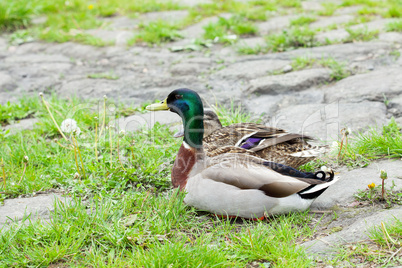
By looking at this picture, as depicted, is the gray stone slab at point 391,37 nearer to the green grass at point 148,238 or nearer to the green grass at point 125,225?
the green grass at point 125,225

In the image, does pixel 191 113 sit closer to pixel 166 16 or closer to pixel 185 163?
pixel 185 163

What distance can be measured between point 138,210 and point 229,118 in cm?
162

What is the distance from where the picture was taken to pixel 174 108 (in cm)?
326

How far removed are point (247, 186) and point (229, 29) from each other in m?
4.22

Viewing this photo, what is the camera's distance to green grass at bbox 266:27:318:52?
5809 millimetres

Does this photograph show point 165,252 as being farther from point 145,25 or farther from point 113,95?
point 145,25

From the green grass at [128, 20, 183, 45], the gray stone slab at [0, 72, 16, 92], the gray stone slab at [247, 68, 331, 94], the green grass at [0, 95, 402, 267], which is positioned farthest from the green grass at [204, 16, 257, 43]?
the green grass at [0, 95, 402, 267]

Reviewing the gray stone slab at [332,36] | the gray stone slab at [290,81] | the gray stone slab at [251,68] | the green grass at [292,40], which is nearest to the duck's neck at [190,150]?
the gray stone slab at [290,81]

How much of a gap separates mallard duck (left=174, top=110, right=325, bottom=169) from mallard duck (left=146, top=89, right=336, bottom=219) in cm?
36

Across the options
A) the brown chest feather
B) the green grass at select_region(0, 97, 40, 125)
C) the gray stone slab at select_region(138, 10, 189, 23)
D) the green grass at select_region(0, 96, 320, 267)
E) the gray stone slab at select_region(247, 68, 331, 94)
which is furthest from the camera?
the gray stone slab at select_region(138, 10, 189, 23)

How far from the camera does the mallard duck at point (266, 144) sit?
331cm

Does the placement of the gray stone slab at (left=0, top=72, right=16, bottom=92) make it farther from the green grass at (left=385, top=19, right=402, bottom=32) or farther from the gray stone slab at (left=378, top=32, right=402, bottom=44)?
the green grass at (left=385, top=19, right=402, bottom=32)

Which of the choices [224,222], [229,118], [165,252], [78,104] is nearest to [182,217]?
[224,222]

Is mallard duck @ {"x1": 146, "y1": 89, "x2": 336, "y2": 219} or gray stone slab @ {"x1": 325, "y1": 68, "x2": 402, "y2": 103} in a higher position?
gray stone slab @ {"x1": 325, "y1": 68, "x2": 402, "y2": 103}
